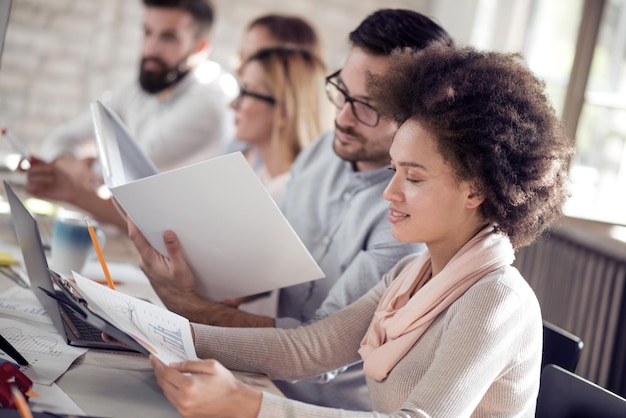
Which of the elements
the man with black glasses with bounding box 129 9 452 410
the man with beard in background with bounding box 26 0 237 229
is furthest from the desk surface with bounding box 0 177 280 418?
the man with beard in background with bounding box 26 0 237 229

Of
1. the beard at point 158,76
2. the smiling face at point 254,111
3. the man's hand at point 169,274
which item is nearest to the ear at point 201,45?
the beard at point 158,76

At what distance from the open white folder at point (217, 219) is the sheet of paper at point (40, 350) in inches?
9.4

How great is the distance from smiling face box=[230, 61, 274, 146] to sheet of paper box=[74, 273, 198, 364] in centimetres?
135

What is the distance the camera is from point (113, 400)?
1.07 meters

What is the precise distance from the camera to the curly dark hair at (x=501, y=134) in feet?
3.69

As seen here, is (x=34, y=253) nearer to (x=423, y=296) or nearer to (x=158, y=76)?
(x=423, y=296)

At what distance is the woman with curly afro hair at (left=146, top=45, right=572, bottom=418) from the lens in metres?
1.03

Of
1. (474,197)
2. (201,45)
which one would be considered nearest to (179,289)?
(474,197)

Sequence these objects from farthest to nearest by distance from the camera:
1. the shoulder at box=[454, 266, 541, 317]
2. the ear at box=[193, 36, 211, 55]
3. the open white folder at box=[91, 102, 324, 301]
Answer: the ear at box=[193, 36, 211, 55] < the open white folder at box=[91, 102, 324, 301] < the shoulder at box=[454, 266, 541, 317]

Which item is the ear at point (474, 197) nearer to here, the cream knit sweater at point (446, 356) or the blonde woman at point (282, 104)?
the cream knit sweater at point (446, 356)

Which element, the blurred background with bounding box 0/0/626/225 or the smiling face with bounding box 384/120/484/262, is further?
the blurred background with bounding box 0/0/626/225

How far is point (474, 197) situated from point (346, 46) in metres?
3.24

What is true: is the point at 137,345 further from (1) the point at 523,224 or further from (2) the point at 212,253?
(1) the point at 523,224

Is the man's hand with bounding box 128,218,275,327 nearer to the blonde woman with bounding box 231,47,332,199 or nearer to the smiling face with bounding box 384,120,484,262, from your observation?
the smiling face with bounding box 384,120,484,262
